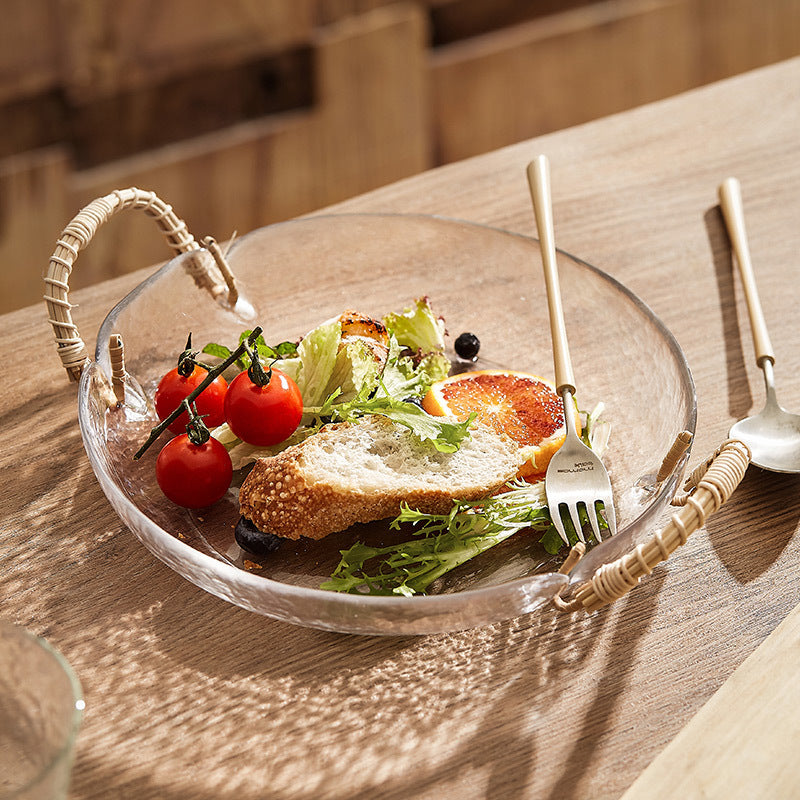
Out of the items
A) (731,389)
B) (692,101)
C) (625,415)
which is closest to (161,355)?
(625,415)

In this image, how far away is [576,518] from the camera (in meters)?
0.90

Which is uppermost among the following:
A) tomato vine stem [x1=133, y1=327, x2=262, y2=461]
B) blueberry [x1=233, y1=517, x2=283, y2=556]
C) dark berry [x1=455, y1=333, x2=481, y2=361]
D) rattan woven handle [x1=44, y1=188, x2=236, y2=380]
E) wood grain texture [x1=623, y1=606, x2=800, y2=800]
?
rattan woven handle [x1=44, y1=188, x2=236, y2=380]

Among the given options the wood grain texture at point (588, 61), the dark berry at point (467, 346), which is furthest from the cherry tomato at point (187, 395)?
the wood grain texture at point (588, 61)

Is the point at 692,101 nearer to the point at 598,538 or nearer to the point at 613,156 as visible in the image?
the point at 613,156

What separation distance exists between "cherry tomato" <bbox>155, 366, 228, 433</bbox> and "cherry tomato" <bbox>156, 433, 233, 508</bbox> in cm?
8

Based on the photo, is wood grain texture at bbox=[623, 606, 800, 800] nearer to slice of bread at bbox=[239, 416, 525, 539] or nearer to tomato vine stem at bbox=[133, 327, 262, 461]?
slice of bread at bbox=[239, 416, 525, 539]

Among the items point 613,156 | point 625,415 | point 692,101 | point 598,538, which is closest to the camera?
point 598,538

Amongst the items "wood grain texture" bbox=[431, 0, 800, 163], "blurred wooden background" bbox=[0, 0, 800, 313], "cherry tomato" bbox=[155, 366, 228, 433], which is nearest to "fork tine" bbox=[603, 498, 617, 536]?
"cherry tomato" bbox=[155, 366, 228, 433]

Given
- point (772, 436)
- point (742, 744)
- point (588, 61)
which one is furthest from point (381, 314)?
point (588, 61)

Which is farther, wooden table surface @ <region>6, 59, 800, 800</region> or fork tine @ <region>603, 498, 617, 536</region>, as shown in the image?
fork tine @ <region>603, 498, 617, 536</region>

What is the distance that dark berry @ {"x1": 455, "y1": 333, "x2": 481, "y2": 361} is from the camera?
116cm

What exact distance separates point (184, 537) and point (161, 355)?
26 centimetres

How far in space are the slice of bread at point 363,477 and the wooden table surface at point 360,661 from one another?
4.0 inches

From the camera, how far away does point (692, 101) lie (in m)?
1.70
